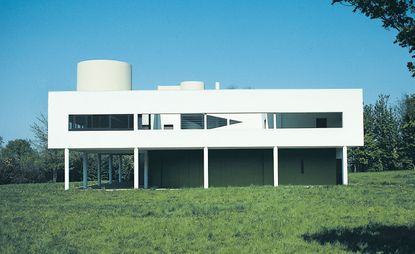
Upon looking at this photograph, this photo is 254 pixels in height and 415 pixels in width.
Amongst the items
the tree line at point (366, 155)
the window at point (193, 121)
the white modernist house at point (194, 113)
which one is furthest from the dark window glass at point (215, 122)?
the tree line at point (366, 155)

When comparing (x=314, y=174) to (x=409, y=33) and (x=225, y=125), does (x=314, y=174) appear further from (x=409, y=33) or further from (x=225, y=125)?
(x=409, y=33)

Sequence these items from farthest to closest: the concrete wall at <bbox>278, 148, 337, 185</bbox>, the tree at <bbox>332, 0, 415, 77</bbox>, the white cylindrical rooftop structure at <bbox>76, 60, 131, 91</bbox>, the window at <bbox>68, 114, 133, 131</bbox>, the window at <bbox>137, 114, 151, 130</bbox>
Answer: the concrete wall at <bbox>278, 148, 337, 185</bbox>
the window at <bbox>137, 114, 151, 130</bbox>
the white cylindrical rooftop structure at <bbox>76, 60, 131, 91</bbox>
the window at <bbox>68, 114, 133, 131</bbox>
the tree at <bbox>332, 0, 415, 77</bbox>

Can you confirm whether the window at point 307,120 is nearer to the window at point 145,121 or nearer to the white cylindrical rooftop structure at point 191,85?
the white cylindrical rooftop structure at point 191,85

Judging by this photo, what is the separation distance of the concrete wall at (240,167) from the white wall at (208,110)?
3.22 metres

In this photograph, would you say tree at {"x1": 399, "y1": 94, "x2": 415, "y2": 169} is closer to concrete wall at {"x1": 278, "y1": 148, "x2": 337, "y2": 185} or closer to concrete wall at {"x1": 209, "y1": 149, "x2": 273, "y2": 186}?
concrete wall at {"x1": 278, "y1": 148, "x2": 337, "y2": 185}

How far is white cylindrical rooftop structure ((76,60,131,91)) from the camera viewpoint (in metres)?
34.9

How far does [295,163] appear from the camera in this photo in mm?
35812

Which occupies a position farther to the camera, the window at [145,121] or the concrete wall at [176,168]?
the concrete wall at [176,168]

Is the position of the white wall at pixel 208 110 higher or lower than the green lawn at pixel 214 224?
higher

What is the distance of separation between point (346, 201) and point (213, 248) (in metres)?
11.6

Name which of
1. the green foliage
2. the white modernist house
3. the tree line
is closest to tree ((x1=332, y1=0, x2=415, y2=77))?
the white modernist house

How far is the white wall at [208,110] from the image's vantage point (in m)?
32.6

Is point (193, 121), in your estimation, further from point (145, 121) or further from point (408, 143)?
point (408, 143)

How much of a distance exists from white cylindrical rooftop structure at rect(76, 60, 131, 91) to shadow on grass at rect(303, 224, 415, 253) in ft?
76.3
